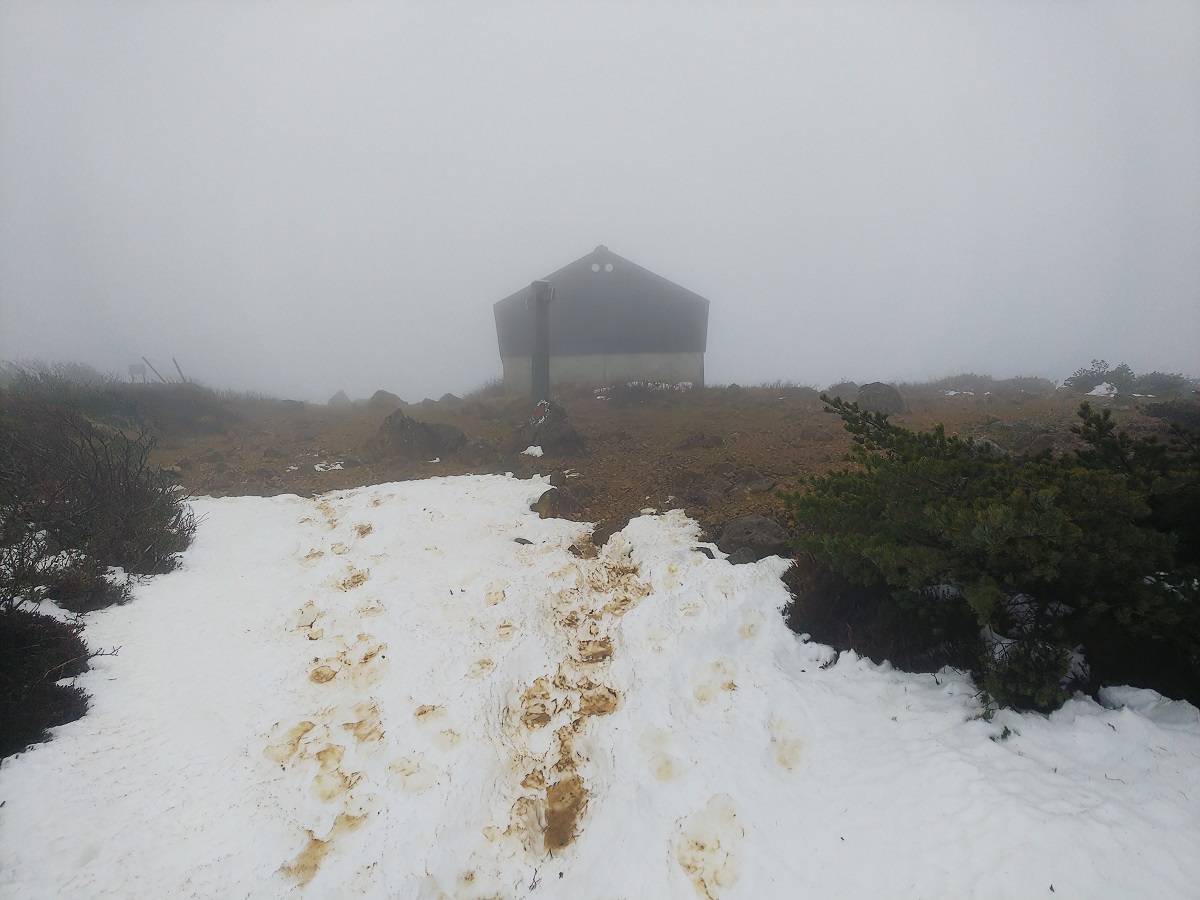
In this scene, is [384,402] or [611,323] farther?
[611,323]

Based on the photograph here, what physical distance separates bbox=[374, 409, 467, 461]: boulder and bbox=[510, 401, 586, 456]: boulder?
1812 mm

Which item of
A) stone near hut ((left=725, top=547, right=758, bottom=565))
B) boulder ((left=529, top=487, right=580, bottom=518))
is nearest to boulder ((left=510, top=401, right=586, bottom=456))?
boulder ((left=529, top=487, right=580, bottom=518))

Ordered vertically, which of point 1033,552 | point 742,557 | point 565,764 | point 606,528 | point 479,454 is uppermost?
point 1033,552

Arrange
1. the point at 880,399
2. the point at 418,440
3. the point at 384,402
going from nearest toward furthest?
the point at 418,440 → the point at 880,399 → the point at 384,402

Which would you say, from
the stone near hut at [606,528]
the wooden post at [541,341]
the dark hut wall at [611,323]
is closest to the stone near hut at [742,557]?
the stone near hut at [606,528]

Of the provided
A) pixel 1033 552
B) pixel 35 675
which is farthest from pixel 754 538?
pixel 35 675

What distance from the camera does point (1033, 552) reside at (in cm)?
315

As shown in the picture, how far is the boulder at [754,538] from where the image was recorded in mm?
6930

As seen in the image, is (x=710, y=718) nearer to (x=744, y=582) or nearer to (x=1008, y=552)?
(x=744, y=582)

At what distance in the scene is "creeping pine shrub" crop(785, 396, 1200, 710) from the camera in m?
3.18

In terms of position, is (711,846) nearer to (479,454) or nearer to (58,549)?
(58,549)

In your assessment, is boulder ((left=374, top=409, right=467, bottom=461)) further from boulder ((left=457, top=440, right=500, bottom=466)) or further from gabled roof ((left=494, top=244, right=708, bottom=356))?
gabled roof ((left=494, top=244, right=708, bottom=356))

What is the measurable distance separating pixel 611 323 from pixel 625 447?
51.1 ft

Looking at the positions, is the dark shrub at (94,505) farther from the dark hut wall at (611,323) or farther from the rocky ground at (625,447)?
the dark hut wall at (611,323)
